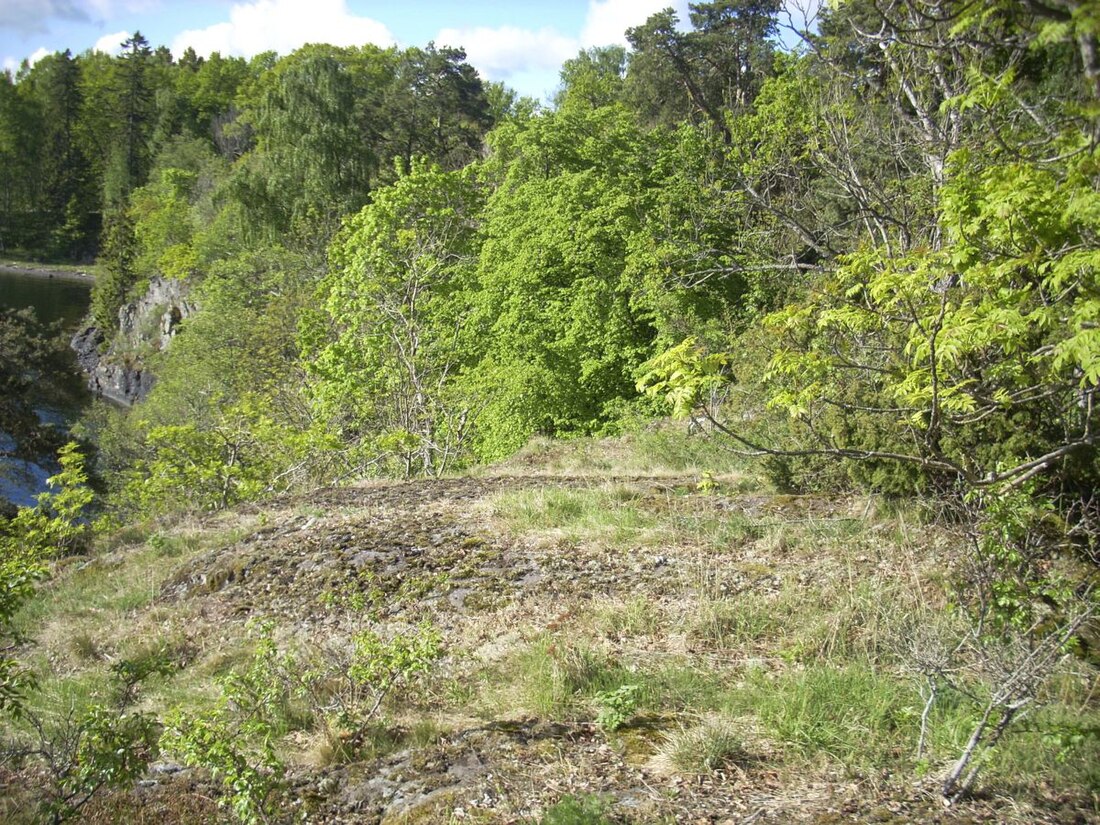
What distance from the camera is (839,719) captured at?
12.6 feet

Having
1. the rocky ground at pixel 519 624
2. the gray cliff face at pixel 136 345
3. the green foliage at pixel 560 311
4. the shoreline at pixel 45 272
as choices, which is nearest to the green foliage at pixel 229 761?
the rocky ground at pixel 519 624

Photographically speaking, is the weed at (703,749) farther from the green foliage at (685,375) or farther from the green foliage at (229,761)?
the green foliage at (229,761)

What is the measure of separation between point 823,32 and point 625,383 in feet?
28.7

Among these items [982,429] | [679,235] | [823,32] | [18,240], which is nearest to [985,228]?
[982,429]

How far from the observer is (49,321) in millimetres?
47219

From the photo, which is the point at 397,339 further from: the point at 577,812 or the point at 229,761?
the point at 577,812

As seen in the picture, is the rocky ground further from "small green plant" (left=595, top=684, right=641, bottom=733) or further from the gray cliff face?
the gray cliff face

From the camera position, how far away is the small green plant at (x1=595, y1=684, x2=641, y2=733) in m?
4.07

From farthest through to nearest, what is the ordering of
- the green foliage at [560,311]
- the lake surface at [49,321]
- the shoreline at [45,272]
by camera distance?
1. the shoreline at [45,272]
2. the lake surface at [49,321]
3. the green foliage at [560,311]

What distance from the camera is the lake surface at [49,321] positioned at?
76.0 feet

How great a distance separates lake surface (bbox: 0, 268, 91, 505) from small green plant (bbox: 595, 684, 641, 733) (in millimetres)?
18424

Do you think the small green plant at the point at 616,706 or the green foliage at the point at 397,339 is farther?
the green foliage at the point at 397,339

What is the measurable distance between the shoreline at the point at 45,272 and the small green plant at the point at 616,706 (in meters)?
67.5

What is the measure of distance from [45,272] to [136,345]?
2929 cm
